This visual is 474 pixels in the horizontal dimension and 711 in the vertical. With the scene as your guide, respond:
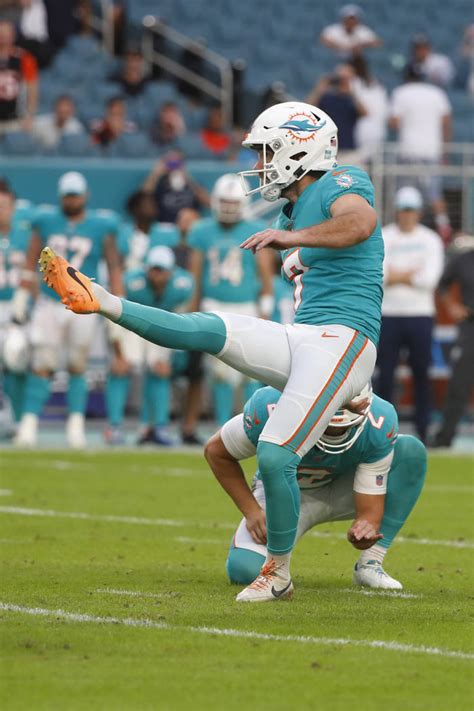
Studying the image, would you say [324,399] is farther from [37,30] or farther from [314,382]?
[37,30]

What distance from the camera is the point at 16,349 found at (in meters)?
12.3

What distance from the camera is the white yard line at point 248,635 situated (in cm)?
436

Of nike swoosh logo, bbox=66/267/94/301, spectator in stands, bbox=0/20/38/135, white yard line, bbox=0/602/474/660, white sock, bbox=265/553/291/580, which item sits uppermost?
spectator in stands, bbox=0/20/38/135

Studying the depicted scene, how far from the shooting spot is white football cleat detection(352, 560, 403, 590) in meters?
5.70

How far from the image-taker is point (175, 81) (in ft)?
62.8

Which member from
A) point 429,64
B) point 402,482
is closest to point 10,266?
point 402,482

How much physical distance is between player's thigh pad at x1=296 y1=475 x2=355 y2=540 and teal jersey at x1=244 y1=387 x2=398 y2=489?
4.4 inches

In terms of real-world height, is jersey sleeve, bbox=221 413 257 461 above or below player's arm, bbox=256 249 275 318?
below

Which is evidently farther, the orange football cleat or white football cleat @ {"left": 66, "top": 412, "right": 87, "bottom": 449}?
white football cleat @ {"left": 66, "top": 412, "right": 87, "bottom": 449}

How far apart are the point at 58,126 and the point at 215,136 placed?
1.81 metres

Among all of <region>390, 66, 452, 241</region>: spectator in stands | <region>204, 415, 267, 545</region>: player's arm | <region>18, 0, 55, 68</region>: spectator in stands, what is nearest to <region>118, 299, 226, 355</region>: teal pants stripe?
<region>204, 415, 267, 545</region>: player's arm

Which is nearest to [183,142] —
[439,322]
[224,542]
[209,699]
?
[439,322]

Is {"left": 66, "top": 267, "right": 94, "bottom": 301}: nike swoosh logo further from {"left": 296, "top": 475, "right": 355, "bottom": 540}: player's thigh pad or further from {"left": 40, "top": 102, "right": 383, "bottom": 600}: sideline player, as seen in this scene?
{"left": 296, "top": 475, "right": 355, "bottom": 540}: player's thigh pad

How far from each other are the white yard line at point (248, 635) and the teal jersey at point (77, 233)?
7509 mm
